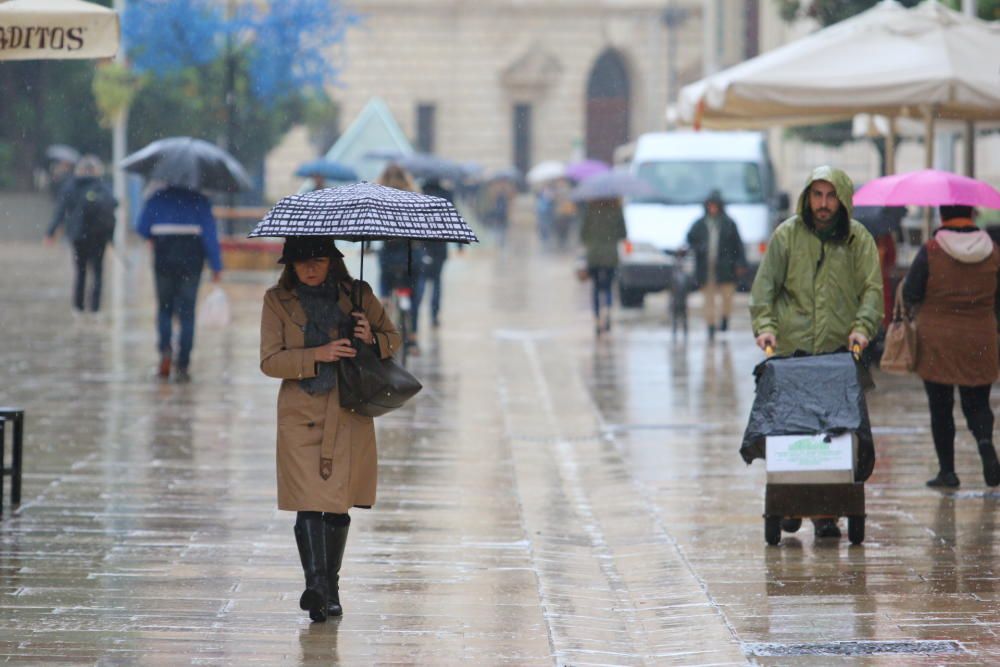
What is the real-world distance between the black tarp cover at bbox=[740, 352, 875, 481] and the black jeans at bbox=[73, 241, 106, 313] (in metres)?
13.5

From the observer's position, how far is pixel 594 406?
13539mm

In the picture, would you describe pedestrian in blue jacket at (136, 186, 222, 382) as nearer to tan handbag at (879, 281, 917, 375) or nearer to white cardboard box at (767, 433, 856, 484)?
tan handbag at (879, 281, 917, 375)

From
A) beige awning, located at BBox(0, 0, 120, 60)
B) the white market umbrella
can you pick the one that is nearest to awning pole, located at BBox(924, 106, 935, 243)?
beige awning, located at BBox(0, 0, 120, 60)

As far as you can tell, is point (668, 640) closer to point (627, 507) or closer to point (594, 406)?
point (627, 507)

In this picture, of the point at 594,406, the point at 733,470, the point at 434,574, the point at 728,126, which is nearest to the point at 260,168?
the point at 728,126

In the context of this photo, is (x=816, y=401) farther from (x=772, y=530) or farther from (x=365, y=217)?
(x=365, y=217)

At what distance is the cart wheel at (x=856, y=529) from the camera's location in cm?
812

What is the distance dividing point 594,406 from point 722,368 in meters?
2.74

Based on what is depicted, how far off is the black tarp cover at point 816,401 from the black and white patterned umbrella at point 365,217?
1997 millimetres

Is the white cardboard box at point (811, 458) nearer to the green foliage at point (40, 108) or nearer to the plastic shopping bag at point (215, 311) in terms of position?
the plastic shopping bag at point (215, 311)

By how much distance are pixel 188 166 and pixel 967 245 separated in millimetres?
7168

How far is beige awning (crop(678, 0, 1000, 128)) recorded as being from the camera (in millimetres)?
12672

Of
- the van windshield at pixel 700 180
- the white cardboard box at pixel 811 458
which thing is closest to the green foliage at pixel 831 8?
the van windshield at pixel 700 180

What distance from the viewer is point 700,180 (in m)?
23.0
